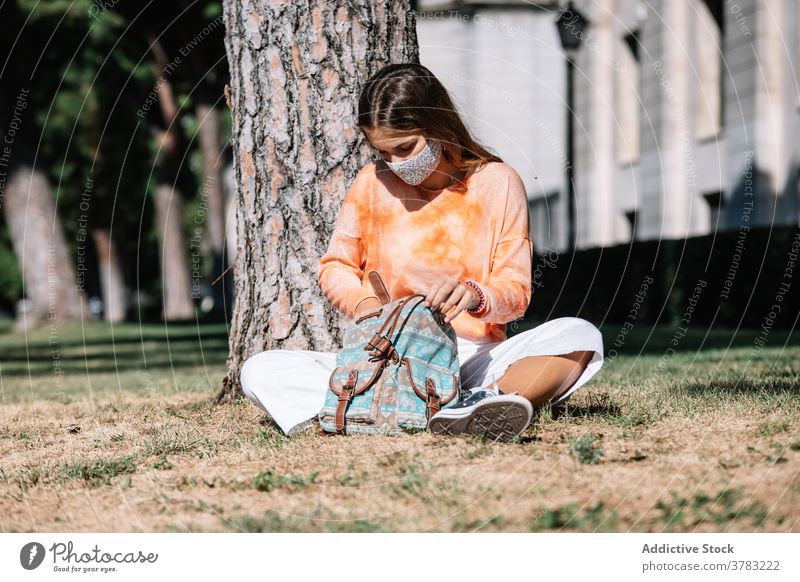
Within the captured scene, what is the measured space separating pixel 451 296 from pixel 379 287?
1.42 feet

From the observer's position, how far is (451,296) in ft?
14.3

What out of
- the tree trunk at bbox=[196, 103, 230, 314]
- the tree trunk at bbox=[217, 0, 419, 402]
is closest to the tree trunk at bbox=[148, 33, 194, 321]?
the tree trunk at bbox=[196, 103, 230, 314]

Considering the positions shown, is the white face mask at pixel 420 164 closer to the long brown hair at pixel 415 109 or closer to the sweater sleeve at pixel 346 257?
the long brown hair at pixel 415 109

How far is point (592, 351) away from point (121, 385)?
5.53 m

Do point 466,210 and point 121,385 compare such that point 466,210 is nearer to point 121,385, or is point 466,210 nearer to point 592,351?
point 592,351

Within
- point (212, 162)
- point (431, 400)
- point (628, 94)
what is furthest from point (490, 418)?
point (212, 162)

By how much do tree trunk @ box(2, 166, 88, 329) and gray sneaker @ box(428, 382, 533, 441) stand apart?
21.6m

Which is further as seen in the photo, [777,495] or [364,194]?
[364,194]

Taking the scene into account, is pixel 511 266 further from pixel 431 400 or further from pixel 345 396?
pixel 345 396

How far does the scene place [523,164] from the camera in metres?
29.2

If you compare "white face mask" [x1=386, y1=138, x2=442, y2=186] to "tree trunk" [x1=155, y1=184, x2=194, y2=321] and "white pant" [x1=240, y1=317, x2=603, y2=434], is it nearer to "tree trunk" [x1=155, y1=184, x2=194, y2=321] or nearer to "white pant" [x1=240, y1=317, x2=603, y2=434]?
"white pant" [x1=240, y1=317, x2=603, y2=434]
